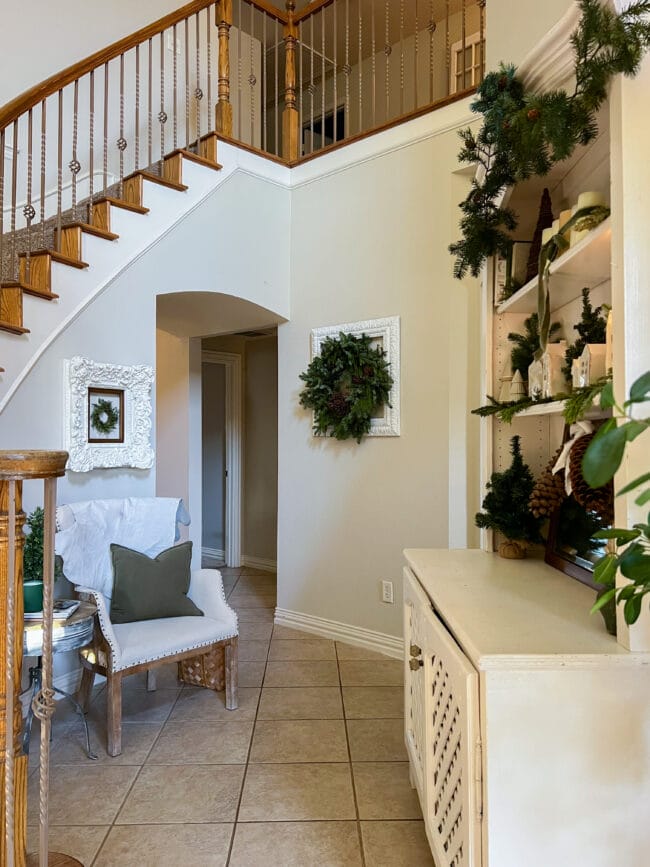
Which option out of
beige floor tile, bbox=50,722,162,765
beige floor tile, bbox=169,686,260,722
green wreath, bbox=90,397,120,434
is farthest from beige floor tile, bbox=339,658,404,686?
green wreath, bbox=90,397,120,434

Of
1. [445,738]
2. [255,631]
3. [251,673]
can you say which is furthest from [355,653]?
[445,738]

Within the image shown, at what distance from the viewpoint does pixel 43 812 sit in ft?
3.51

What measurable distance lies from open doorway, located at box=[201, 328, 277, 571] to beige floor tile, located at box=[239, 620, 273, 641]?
150 centimetres

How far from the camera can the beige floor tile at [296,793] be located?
1925 mm

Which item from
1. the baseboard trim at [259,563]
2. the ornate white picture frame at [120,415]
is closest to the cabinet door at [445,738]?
the ornate white picture frame at [120,415]

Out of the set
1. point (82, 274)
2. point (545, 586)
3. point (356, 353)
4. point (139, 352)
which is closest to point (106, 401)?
point (139, 352)

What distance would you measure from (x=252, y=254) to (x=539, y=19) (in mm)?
2253

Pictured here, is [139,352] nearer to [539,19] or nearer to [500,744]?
[539,19]

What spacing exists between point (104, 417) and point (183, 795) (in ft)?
5.80

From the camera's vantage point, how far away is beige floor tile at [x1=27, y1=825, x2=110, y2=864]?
173 cm

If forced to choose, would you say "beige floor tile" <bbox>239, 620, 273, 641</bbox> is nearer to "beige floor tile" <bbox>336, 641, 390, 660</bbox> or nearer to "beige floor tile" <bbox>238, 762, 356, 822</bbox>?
"beige floor tile" <bbox>336, 641, 390, 660</bbox>

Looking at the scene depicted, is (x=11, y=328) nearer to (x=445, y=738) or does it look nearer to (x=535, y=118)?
(x=535, y=118)

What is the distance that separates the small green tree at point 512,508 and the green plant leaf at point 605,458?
134 centimetres

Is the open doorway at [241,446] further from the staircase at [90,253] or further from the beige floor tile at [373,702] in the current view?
the beige floor tile at [373,702]
